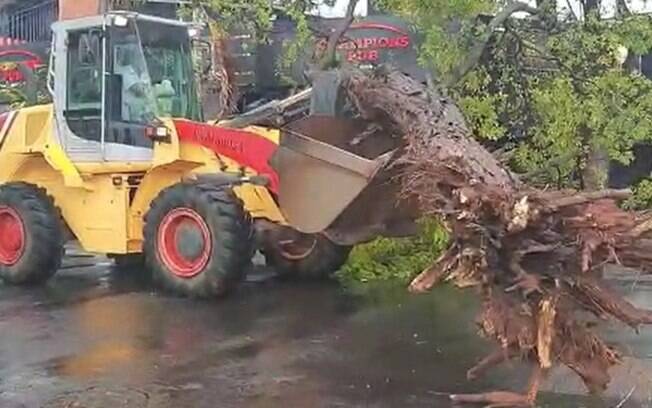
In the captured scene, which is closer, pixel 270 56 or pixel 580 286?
pixel 580 286

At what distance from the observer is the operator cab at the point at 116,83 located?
11.4m

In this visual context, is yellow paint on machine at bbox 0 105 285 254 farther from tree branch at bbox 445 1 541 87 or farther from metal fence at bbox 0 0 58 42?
metal fence at bbox 0 0 58 42

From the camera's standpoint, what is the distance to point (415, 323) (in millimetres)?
9727

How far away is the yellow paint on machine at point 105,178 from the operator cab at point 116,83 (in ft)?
0.61

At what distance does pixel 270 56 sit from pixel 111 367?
9746 millimetres

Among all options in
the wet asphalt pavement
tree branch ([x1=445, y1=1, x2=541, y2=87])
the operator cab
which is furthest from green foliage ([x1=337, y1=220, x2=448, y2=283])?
the operator cab

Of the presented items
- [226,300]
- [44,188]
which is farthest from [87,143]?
[226,300]

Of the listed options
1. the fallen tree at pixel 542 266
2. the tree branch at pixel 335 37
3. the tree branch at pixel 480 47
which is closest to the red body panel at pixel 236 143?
the tree branch at pixel 335 37

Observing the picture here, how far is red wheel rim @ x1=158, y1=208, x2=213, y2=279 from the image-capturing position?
10.5m

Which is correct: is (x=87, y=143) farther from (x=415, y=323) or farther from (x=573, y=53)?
(x=573, y=53)

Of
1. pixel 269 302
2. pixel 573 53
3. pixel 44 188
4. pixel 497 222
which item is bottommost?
pixel 269 302

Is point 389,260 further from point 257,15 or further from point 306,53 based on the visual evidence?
point 257,15

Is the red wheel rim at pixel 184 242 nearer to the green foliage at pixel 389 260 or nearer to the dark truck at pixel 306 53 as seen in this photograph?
the green foliage at pixel 389 260

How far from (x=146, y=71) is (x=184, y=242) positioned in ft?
6.50
